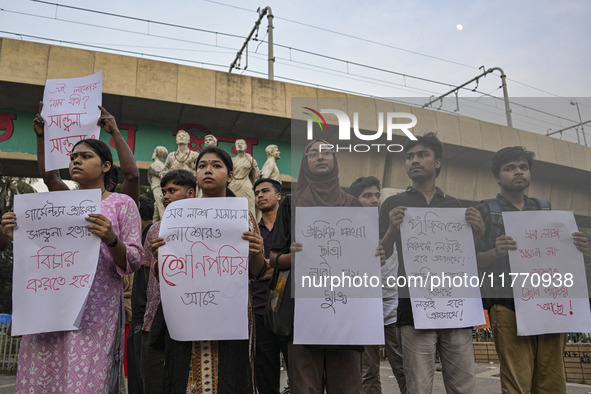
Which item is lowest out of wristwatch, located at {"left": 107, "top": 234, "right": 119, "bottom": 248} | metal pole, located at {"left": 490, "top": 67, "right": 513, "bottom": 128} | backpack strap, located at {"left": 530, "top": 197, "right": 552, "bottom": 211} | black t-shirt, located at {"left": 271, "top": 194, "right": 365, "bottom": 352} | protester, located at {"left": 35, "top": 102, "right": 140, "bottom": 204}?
wristwatch, located at {"left": 107, "top": 234, "right": 119, "bottom": 248}

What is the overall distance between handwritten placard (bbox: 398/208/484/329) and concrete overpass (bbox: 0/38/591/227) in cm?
545

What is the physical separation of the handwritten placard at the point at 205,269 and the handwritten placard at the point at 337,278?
0.35 meters

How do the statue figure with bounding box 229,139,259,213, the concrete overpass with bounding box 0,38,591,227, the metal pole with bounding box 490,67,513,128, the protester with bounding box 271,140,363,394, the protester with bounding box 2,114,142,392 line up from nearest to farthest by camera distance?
1. the protester with bounding box 2,114,142,392
2. the protester with bounding box 271,140,363,394
3. the statue figure with bounding box 229,139,259,213
4. the concrete overpass with bounding box 0,38,591,227
5. the metal pole with bounding box 490,67,513,128

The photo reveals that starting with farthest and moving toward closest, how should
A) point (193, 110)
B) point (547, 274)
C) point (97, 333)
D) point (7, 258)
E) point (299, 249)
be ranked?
point (7, 258) < point (193, 110) < point (547, 274) < point (299, 249) < point (97, 333)

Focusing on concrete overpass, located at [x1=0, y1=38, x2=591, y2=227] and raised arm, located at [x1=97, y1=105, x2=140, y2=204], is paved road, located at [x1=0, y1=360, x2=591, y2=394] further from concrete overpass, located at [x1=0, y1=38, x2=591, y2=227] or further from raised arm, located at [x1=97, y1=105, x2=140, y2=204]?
concrete overpass, located at [x1=0, y1=38, x2=591, y2=227]

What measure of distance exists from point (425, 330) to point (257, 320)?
3.73 ft

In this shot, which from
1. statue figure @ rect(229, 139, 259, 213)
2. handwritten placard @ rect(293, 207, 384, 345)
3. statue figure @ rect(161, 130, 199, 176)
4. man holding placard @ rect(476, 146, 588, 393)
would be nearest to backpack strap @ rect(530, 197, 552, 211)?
man holding placard @ rect(476, 146, 588, 393)

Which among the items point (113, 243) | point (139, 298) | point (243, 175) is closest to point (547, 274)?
point (113, 243)

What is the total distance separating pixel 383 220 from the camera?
2.77 meters

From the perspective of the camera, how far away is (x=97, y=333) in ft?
6.66

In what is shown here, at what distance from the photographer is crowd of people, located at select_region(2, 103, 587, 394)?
2.04 meters

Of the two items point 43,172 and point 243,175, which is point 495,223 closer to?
point 43,172

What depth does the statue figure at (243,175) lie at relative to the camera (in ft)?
29.2

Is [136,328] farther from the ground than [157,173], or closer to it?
closer to it
